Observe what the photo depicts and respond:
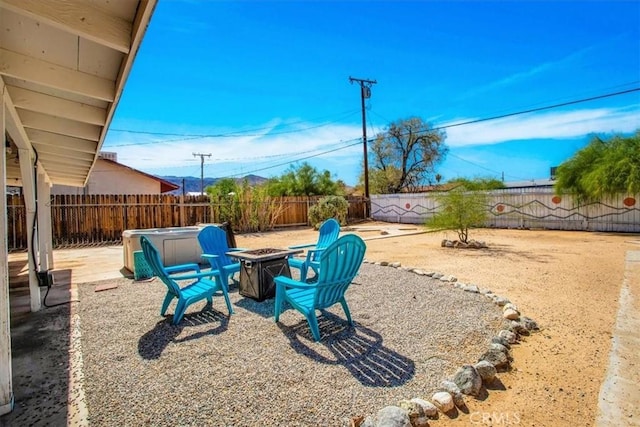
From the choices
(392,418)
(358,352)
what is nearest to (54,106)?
(358,352)

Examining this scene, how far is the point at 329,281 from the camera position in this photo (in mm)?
2992

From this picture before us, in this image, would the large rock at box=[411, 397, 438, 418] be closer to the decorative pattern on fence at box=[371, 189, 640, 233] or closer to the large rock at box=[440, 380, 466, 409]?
the large rock at box=[440, 380, 466, 409]

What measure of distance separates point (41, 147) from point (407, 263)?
20.8 feet

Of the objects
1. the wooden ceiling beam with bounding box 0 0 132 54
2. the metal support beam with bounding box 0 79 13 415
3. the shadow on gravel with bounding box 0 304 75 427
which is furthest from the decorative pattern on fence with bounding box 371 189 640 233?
the metal support beam with bounding box 0 79 13 415

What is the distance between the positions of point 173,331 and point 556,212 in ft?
47.6

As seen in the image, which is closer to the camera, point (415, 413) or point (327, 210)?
point (415, 413)

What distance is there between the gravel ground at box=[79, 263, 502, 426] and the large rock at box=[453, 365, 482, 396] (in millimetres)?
121

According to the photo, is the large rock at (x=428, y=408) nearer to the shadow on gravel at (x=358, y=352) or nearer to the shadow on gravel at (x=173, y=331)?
the shadow on gravel at (x=358, y=352)

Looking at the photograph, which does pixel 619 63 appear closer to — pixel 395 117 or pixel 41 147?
pixel 395 117

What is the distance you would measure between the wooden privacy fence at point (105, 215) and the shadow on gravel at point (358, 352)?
10.3 meters

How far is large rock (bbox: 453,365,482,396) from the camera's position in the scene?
7.03 feet

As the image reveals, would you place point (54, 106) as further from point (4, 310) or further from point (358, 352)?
point (358, 352)

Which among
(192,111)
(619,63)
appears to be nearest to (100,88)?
(619,63)

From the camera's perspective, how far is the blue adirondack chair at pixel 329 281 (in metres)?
2.93
